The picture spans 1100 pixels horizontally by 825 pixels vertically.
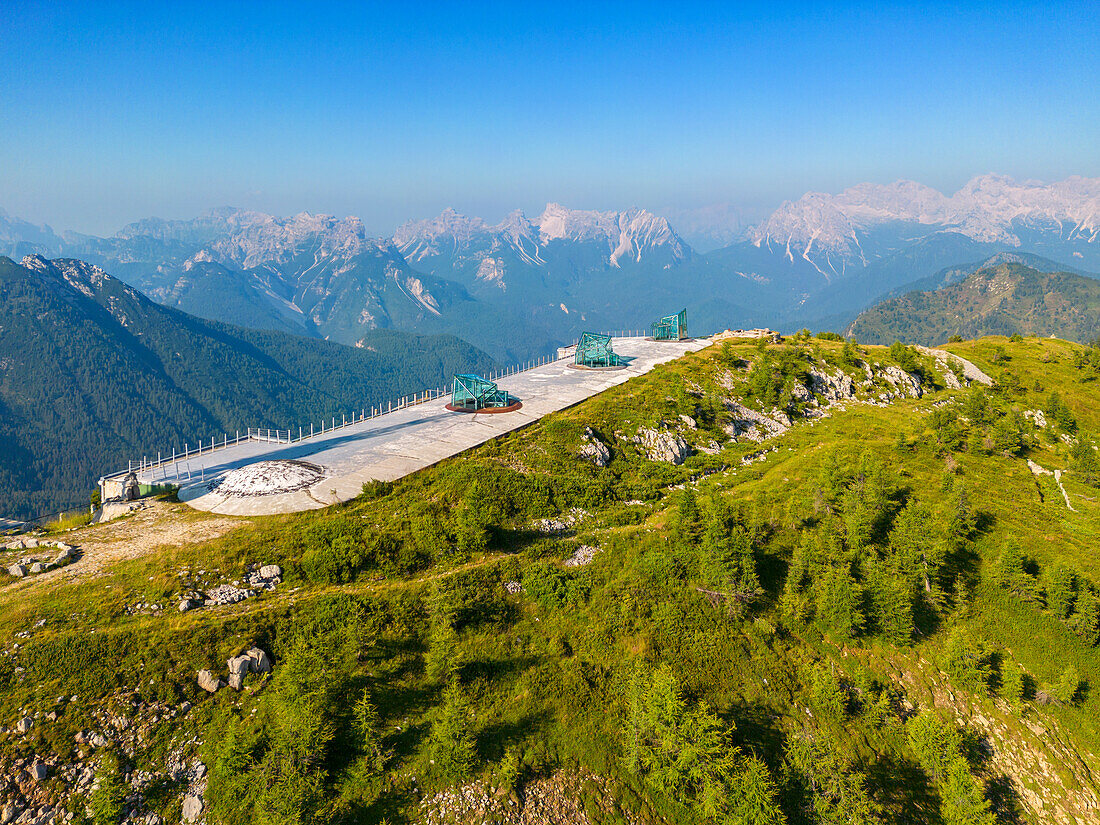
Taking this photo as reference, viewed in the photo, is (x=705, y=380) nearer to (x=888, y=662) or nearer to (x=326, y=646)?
(x=888, y=662)

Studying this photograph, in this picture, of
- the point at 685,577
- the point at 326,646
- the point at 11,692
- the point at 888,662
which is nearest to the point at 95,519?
the point at 11,692

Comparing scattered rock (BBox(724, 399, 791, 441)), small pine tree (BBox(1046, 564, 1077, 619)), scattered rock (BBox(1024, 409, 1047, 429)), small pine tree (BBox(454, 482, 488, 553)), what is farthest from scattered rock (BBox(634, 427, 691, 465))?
scattered rock (BBox(1024, 409, 1047, 429))

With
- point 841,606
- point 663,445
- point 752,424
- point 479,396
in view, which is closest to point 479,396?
point 479,396

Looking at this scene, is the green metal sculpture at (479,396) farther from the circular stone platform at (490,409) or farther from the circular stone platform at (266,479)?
the circular stone platform at (266,479)

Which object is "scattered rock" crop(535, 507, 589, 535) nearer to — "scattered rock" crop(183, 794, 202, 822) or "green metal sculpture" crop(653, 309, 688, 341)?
"scattered rock" crop(183, 794, 202, 822)

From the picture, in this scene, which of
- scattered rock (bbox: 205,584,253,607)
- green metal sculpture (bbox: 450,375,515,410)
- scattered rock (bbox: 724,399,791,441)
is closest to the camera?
scattered rock (bbox: 205,584,253,607)

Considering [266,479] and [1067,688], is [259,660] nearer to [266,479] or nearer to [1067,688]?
[266,479]

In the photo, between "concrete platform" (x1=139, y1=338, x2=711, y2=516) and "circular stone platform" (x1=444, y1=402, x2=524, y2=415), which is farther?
"circular stone platform" (x1=444, y1=402, x2=524, y2=415)
